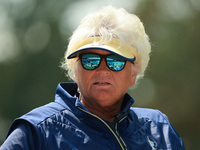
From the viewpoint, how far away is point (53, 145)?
2.66m

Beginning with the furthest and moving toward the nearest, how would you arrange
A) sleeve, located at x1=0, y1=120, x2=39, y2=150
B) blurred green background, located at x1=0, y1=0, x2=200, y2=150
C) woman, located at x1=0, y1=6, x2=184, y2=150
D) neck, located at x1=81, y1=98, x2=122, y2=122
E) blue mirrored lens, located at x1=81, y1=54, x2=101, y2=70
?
blurred green background, located at x1=0, y1=0, x2=200, y2=150 → neck, located at x1=81, y1=98, x2=122, y2=122 → blue mirrored lens, located at x1=81, y1=54, x2=101, y2=70 → woman, located at x1=0, y1=6, x2=184, y2=150 → sleeve, located at x1=0, y1=120, x2=39, y2=150

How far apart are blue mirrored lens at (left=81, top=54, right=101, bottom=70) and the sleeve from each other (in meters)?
0.69

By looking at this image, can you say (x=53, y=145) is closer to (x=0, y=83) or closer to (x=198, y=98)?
(x=198, y=98)

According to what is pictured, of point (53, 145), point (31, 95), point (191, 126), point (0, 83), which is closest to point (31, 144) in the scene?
point (53, 145)

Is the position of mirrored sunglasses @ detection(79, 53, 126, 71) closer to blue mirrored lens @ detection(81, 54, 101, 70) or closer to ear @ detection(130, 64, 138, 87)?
blue mirrored lens @ detection(81, 54, 101, 70)

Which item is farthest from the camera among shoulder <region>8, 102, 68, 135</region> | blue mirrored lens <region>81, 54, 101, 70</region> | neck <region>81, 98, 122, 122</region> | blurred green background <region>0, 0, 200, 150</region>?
blurred green background <region>0, 0, 200, 150</region>

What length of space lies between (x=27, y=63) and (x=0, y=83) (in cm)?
190

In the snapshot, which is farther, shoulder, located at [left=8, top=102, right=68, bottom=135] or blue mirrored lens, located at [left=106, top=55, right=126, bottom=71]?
blue mirrored lens, located at [left=106, top=55, right=126, bottom=71]

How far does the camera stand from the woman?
271 cm

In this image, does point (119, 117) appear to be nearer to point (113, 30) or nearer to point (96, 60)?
point (96, 60)

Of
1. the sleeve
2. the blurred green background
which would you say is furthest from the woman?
the blurred green background

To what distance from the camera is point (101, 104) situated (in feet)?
10.2

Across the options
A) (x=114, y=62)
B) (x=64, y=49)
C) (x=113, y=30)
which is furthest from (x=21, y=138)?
(x=64, y=49)

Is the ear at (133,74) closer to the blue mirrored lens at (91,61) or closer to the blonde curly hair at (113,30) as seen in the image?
the blonde curly hair at (113,30)
